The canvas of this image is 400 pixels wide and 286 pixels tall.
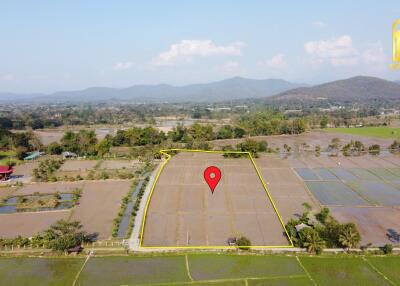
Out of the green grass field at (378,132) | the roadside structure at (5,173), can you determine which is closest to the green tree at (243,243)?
the roadside structure at (5,173)

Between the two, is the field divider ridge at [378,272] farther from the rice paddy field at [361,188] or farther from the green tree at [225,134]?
the green tree at [225,134]

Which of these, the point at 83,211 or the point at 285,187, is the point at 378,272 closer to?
the point at 285,187

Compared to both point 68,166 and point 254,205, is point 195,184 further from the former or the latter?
point 68,166

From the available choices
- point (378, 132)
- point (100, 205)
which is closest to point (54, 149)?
point (100, 205)

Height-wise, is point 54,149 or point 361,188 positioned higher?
point 54,149

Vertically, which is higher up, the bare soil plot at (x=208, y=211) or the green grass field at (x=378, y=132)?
the bare soil plot at (x=208, y=211)

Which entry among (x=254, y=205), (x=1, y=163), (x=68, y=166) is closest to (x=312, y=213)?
(x=254, y=205)
